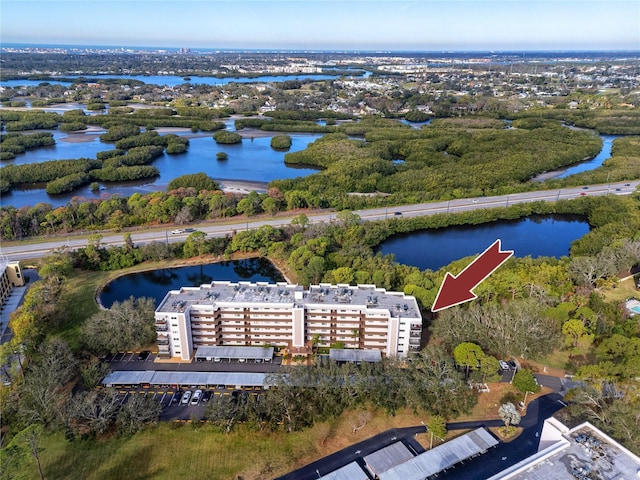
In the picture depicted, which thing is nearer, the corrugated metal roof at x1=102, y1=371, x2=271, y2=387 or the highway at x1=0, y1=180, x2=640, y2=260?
the corrugated metal roof at x1=102, y1=371, x2=271, y2=387

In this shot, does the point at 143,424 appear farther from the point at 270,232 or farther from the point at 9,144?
the point at 9,144

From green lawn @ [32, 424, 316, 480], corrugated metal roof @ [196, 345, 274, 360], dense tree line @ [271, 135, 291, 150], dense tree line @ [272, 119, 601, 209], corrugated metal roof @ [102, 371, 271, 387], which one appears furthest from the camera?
dense tree line @ [271, 135, 291, 150]

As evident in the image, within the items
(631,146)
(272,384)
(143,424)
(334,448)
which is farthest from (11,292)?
(631,146)

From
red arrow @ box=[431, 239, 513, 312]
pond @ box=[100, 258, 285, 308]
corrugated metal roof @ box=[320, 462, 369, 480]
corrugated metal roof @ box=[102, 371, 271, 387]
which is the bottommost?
pond @ box=[100, 258, 285, 308]

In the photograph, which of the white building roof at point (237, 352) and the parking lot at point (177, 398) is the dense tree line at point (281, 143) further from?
the parking lot at point (177, 398)

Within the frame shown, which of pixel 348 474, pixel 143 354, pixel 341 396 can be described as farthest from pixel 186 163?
pixel 348 474

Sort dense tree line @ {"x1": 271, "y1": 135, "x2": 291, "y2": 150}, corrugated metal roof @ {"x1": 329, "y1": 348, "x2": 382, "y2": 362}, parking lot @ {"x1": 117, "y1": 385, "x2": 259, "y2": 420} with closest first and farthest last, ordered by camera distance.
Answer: parking lot @ {"x1": 117, "y1": 385, "x2": 259, "y2": 420} → corrugated metal roof @ {"x1": 329, "y1": 348, "x2": 382, "y2": 362} → dense tree line @ {"x1": 271, "y1": 135, "x2": 291, "y2": 150}

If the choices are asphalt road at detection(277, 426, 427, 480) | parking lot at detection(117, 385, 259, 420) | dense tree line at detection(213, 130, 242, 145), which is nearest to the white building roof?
parking lot at detection(117, 385, 259, 420)

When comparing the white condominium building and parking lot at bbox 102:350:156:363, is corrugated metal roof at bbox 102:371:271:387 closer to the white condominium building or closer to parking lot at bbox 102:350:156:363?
parking lot at bbox 102:350:156:363
